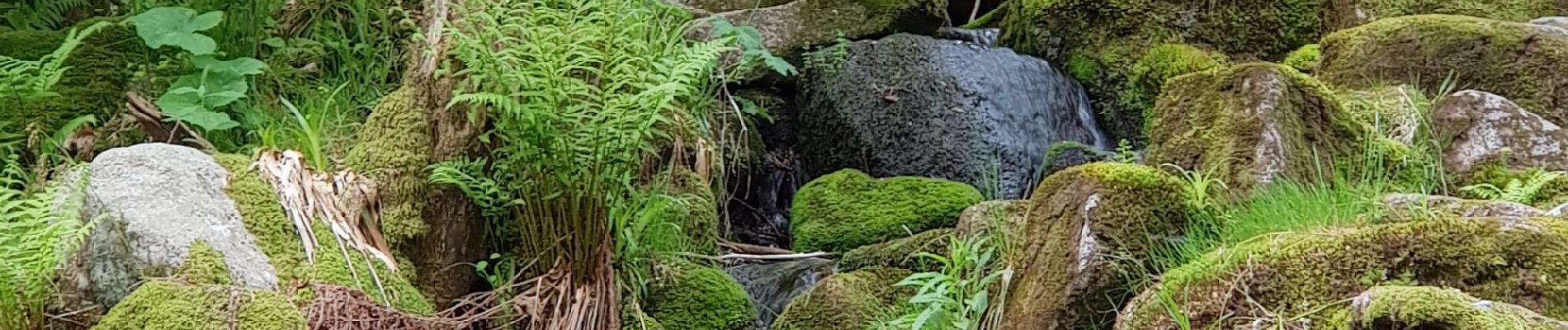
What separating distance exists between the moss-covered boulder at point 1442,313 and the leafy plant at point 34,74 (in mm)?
4156

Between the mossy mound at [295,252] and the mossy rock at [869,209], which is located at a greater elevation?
the mossy mound at [295,252]

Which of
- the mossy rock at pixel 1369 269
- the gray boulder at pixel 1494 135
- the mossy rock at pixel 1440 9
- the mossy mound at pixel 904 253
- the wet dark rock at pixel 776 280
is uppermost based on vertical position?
the mossy rock at pixel 1369 269

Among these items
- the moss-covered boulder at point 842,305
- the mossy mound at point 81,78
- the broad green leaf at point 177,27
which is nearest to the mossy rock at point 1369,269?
the moss-covered boulder at point 842,305

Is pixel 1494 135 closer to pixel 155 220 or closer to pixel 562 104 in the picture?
pixel 562 104

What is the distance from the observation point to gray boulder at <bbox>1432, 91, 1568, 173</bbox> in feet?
14.1

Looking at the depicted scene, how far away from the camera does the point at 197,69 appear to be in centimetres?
502

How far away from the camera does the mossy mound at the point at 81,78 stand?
4.92 meters

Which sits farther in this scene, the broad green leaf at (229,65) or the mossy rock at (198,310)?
the broad green leaf at (229,65)

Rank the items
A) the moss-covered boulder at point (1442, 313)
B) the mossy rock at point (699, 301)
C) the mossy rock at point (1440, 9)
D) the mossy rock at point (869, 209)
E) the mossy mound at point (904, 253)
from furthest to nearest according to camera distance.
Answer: the mossy rock at point (1440, 9) → the mossy rock at point (869, 209) → the mossy mound at point (904, 253) → the mossy rock at point (699, 301) → the moss-covered boulder at point (1442, 313)

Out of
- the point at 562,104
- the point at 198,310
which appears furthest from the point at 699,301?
the point at 198,310

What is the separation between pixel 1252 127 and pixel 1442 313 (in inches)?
59.4

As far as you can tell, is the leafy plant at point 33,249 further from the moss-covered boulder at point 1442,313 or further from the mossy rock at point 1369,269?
the moss-covered boulder at point 1442,313

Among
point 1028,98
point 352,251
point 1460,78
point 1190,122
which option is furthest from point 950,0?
point 352,251

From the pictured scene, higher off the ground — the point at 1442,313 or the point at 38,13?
the point at 1442,313
